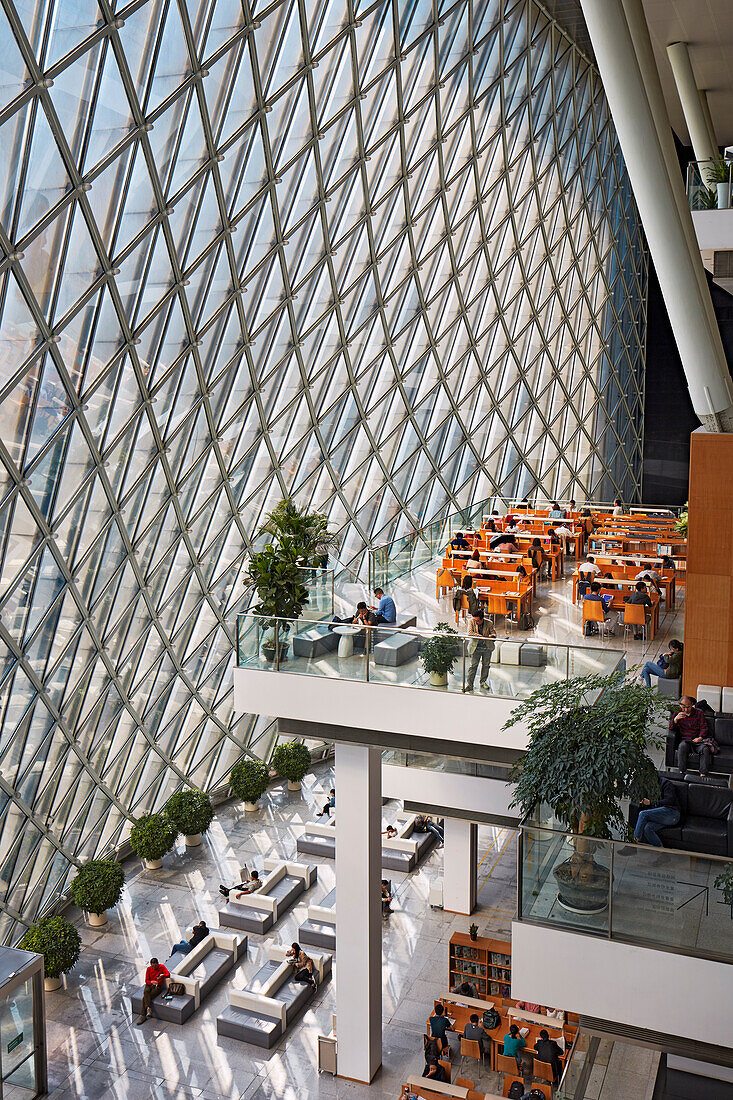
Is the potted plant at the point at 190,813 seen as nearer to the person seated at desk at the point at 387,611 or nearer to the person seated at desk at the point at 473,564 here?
the person seated at desk at the point at 387,611

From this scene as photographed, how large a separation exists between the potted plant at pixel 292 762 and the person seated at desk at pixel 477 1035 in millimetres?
13220

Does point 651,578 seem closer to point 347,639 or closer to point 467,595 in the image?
point 467,595

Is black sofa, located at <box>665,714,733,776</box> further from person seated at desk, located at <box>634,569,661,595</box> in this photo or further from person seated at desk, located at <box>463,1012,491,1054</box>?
person seated at desk, located at <box>463,1012,491,1054</box>

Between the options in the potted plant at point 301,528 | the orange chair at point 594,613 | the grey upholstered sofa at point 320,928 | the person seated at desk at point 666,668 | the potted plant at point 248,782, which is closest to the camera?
the person seated at desk at point 666,668

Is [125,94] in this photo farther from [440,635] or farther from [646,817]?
[646,817]

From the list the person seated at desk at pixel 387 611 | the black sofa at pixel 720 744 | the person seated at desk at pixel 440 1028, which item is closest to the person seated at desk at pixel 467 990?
the person seated at desk at pixel 440 1028

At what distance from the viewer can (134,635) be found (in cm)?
2562

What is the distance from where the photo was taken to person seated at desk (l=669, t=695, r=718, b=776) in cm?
1361

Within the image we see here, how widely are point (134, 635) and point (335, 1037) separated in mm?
11754

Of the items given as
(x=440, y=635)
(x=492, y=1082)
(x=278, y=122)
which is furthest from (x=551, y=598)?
(x=278, y=122)

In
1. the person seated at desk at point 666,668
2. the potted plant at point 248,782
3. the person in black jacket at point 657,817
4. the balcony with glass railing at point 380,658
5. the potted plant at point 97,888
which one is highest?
the balcony with glass railing at point 380,658

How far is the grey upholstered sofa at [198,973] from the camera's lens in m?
19.8

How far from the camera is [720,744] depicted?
47.6ft

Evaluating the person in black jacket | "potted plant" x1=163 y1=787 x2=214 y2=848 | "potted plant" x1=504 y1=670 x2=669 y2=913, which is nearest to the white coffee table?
"potted plant" x1=504 y1=670 x2=669 y2=913
